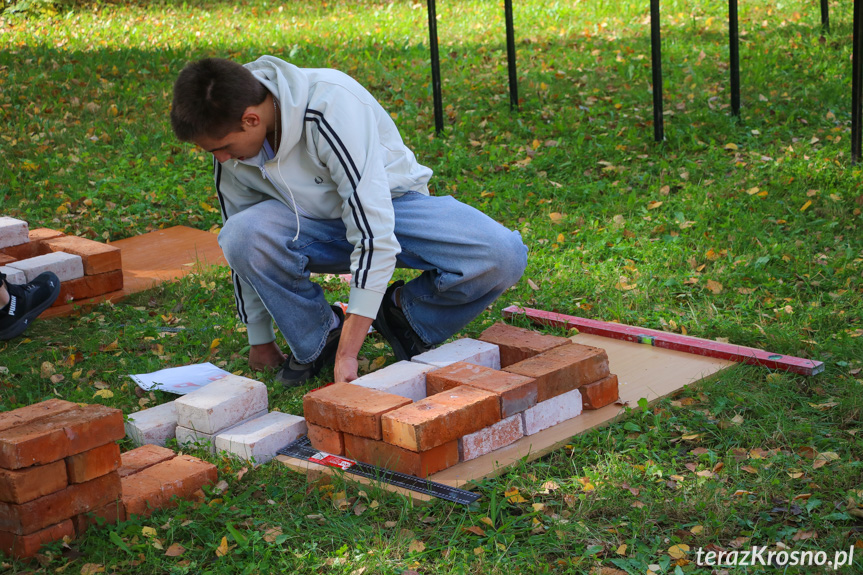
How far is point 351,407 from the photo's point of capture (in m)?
2.73

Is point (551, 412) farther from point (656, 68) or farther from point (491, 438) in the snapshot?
point (656, 68)

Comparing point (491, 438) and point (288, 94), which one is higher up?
point (288, 94)

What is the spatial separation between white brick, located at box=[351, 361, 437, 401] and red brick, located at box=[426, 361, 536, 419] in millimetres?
39

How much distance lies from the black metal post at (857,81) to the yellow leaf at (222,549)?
5.15m

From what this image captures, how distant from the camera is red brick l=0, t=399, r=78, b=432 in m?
2.36

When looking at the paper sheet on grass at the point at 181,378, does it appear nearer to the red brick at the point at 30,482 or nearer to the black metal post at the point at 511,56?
the red brick at the point at 30,482

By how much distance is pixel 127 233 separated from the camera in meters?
→ 6.01

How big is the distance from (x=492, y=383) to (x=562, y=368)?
0.98ft

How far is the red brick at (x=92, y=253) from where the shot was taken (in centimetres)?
461

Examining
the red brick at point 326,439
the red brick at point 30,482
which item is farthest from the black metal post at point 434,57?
the red brick at point 30,482

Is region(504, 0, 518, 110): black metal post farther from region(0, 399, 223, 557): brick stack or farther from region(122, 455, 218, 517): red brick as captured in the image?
region(0, 399, 223, 557): brick stack


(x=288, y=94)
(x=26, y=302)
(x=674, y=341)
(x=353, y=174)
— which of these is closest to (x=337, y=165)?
(x=353, y=174)

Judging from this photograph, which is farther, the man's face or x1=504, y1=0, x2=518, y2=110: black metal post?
x1=504, y1=0, x2=518, y2=110: black metal post

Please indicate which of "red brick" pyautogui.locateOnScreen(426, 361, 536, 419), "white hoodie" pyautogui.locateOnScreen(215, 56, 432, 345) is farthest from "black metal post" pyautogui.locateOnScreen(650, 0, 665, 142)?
"red brick" pyautogui.locateOnScreen(426, 361, 536, 419)
